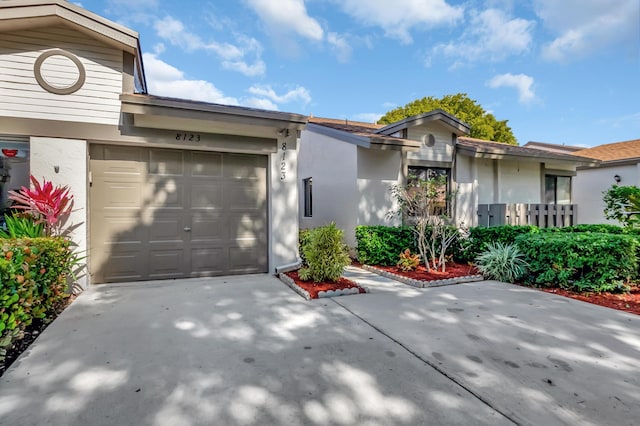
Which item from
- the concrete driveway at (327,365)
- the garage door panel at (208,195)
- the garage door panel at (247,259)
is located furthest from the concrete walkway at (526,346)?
the garage door panel at (208,195)

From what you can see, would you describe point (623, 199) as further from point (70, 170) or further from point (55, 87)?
point (55, 87)

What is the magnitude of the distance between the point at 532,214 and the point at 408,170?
140 inches

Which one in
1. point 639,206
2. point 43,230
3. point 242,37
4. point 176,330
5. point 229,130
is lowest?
point 176,330

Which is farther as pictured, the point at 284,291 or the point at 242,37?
the point at 242,37

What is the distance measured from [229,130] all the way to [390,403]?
217 inches

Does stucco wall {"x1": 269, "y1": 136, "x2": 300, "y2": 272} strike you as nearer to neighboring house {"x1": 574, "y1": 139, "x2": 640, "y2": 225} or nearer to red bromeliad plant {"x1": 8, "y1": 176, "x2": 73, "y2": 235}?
red bromeliad plant {"x1": 8, "y1": 176, "x2": 73, "y2": 235}

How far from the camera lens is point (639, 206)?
6.58 meters

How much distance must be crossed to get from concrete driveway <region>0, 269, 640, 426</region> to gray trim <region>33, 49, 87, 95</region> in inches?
143

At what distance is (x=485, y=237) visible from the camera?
24.0 feet

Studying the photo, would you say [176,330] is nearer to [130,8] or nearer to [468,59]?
[130,8]

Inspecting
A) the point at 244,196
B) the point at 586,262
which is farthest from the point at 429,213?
the point at 244,196

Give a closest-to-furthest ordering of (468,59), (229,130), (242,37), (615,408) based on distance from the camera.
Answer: (615,408)
(229,130)
(242,37)
(468,59)

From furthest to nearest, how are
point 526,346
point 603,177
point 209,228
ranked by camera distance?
point 603,177 → point 209,228 → point 526,346

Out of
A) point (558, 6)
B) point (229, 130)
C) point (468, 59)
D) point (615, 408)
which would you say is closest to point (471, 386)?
point (615, 408)
